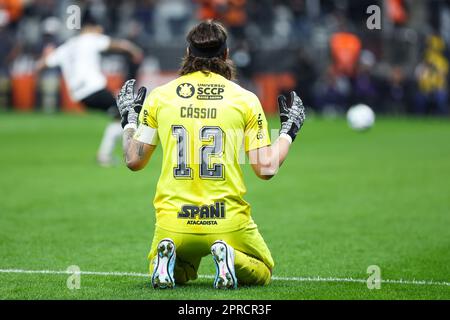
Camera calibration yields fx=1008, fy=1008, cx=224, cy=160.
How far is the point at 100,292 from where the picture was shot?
23.4 ft

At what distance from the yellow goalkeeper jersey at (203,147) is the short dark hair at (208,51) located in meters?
0.14

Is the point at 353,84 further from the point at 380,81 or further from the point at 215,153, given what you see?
the point at 215,153

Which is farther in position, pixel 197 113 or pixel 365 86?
pixel 365 86

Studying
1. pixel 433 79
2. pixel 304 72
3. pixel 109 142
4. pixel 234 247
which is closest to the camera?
pixel 234 247

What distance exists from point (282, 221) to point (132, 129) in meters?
4.42

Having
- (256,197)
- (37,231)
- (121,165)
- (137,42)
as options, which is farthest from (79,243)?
(137,42)

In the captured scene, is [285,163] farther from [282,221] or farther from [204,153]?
[204,153]

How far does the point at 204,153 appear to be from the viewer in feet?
23.0

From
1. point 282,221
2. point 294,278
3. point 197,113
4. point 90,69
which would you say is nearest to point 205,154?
point 197,113

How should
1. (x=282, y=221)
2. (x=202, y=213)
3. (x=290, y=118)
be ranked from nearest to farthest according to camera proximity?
(x=202, y=213)
(x=290, y=118)
(x=282, y=221)

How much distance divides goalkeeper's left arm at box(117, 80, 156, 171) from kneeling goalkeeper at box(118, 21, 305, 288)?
0.01 meters

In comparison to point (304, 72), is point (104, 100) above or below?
below

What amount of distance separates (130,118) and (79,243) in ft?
9.11

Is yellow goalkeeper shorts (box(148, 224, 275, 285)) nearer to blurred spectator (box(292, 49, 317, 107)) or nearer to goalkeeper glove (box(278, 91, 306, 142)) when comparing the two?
goalkeeper glove (box(278, 91, 306, 142))
